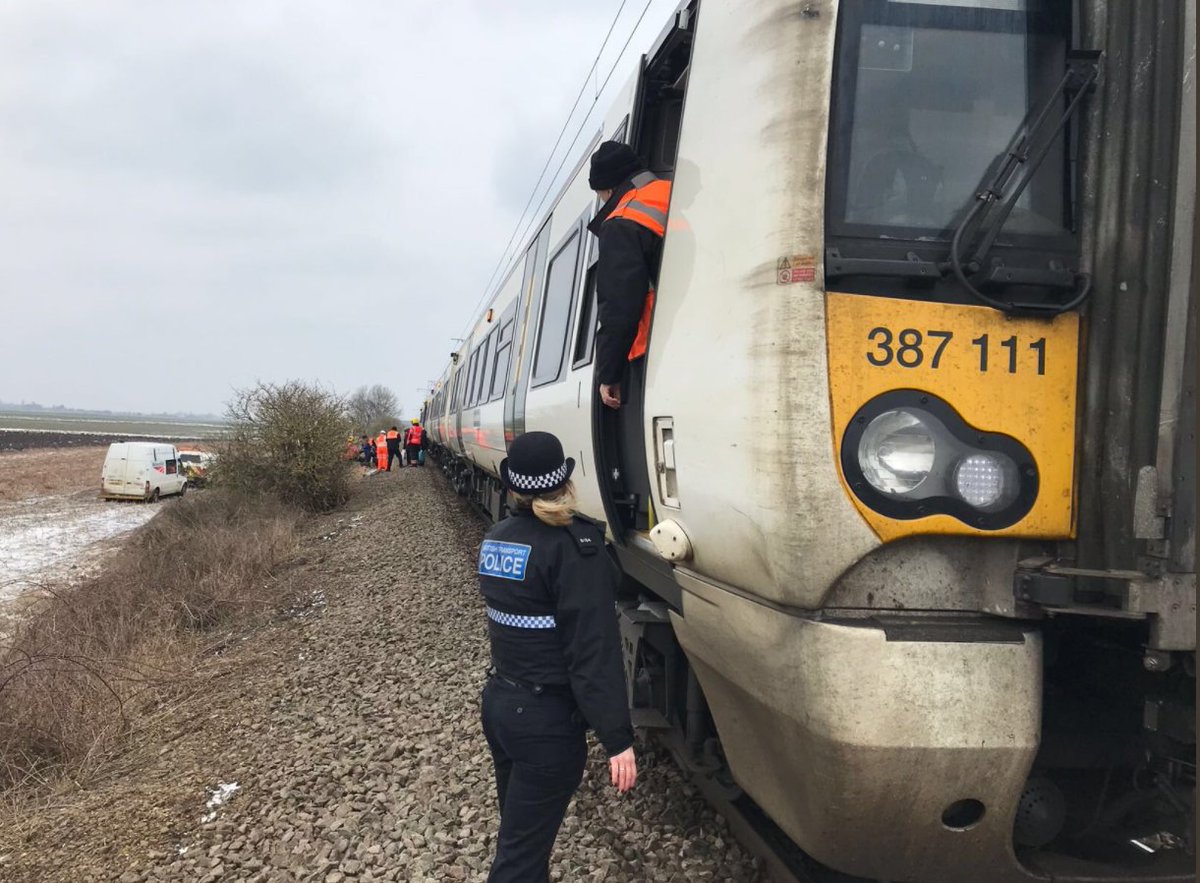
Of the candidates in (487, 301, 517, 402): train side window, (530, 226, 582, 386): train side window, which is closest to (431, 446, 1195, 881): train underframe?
(530, 226, 582, 386): train side window

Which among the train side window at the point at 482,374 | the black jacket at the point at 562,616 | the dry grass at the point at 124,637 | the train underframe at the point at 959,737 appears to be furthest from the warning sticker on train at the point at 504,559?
the train side window at the point at 482,374

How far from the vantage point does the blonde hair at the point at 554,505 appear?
104 inches

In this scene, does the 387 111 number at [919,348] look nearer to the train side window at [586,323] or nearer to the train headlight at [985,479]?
the train headlight at [985,479]

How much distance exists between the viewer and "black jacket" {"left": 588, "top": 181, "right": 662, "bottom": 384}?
9.62 ft

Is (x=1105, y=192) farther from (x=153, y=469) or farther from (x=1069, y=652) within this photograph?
(x=153, y=469)

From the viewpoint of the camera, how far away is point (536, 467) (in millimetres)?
2652


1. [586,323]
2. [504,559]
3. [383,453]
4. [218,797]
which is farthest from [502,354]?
[383,453]

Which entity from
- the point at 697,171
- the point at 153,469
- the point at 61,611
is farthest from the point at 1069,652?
the point at 153,469

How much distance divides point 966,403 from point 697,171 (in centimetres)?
110

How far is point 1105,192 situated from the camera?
214cm

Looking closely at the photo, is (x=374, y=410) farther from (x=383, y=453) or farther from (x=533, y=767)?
(x=533, y=767)

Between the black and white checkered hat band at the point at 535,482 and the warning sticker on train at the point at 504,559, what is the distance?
6.9 inches

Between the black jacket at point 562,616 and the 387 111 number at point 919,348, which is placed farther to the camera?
the black jacket at point 562,616

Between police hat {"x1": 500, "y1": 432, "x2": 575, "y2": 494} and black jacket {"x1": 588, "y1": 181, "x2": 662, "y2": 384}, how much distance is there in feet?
1.76
